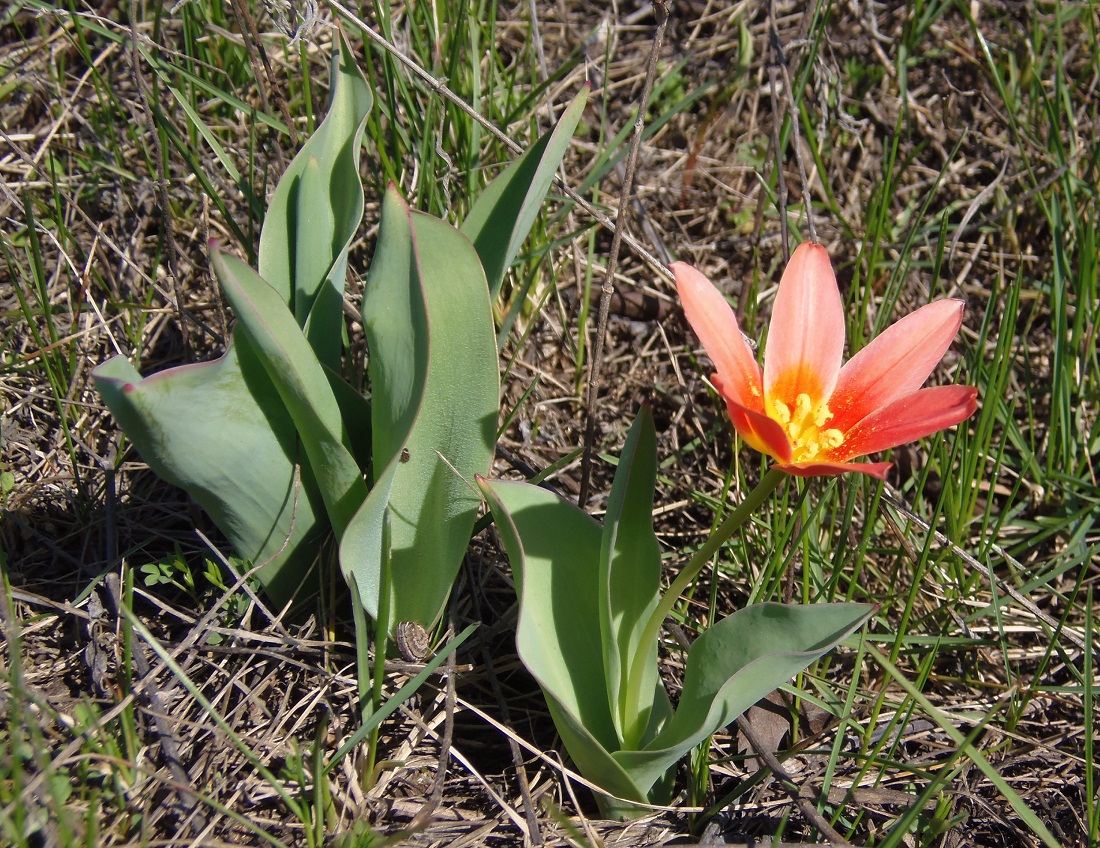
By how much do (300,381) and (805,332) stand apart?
803 millimetres

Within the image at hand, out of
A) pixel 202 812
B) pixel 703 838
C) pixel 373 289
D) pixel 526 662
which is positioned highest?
pixel 373 289

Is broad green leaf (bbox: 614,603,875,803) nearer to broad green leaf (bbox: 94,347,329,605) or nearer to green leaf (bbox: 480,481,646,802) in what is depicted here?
green leaf (bbox: 480,481,646,802)

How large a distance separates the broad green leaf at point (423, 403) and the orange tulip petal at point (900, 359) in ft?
1.91

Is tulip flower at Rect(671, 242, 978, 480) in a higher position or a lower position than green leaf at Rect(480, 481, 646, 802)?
higher

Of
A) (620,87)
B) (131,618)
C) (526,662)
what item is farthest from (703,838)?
(620,87)

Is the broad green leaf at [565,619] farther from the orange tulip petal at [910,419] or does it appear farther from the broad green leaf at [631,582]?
the orange tulip petal at [910,419]

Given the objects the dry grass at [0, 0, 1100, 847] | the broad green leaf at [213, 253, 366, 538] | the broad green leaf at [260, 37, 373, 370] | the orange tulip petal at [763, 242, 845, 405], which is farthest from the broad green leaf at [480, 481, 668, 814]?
the broad green leaf at [260, 37, 373, 370]

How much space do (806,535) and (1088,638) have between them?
1.73 feet

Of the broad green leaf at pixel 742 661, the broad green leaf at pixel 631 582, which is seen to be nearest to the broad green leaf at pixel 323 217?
the broad green leaf at pixel 631 582

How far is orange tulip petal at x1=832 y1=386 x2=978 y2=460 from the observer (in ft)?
3.99

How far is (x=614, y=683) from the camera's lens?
1444mm

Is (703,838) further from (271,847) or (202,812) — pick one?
(202,812)

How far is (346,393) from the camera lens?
1.66 meters

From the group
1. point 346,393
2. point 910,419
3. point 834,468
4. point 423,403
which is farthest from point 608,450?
point 834,468
